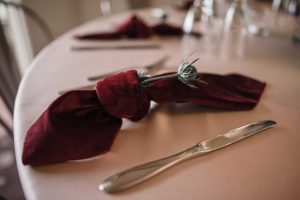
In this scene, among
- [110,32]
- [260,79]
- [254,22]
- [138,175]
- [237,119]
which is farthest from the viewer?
[254,22]

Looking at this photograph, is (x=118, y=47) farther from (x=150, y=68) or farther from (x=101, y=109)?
(x=101, y=109)

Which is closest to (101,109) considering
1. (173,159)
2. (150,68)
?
(173,159)

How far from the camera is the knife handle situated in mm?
346

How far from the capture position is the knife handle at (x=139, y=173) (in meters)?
0.35

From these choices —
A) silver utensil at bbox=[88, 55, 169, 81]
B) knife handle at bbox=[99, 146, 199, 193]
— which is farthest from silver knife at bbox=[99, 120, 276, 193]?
silver utensil at bbox=[88, 55, 169, 81]

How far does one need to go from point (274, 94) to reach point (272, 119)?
0.33ft

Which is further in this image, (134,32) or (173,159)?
(134,32)

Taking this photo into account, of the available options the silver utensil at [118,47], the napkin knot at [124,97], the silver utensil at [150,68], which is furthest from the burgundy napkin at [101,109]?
the silver utensil at [118,47]

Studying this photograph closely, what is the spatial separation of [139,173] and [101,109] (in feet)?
0.45

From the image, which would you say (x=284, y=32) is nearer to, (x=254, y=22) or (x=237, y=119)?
(x=254, y=22)

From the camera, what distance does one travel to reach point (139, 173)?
363mm

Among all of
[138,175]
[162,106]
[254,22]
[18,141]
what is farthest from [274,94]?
[254,22]

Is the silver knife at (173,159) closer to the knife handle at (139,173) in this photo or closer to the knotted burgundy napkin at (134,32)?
the knife handle at (139,173)

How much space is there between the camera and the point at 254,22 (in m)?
1.06
